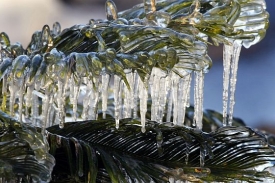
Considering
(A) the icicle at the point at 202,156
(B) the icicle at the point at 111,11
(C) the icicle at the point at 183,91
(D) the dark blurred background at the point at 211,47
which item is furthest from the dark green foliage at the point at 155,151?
(D) the dark blurred background at the point at 211,47

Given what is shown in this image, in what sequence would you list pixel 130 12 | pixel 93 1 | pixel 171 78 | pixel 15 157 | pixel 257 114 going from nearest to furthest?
pixel 15 157
pixel 171 78
pixel 130 12
pixel 257 114
pixel 93 1

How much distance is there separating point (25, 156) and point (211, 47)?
4349 mm

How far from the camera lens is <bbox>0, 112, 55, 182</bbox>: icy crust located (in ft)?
3.11

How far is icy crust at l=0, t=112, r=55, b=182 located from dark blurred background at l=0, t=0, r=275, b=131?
4.22 m

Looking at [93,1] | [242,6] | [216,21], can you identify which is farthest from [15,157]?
[93,1]

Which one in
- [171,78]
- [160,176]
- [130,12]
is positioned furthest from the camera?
[130,12]

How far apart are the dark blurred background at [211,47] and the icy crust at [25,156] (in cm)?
422

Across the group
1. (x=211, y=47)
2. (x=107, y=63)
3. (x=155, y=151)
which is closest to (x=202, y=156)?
(x=155, y=151)

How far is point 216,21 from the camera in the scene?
114cm

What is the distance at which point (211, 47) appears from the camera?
5219 mm

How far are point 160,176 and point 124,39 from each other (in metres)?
0.25

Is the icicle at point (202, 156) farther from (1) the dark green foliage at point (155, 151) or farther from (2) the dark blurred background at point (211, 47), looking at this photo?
(2) the dark blurred background at point (211, 47)

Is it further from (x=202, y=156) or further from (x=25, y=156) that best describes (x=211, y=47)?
(x=25, y=156)

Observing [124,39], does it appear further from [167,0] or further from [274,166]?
[274,166]
